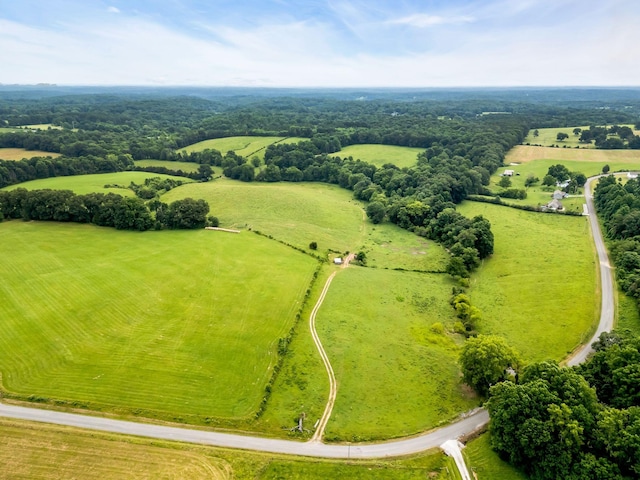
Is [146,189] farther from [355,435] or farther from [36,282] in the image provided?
[355,435]

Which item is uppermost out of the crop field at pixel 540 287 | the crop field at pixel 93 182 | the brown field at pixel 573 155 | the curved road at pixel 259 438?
the brown field at pixel 573 155

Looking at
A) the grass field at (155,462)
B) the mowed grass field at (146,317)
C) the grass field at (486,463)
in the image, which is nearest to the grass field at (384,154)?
the mowed grass field at (146,317)

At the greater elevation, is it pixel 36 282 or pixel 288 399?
pixel 36 282

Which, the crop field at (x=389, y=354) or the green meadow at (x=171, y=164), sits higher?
the green meadow at (x=171, y=164)

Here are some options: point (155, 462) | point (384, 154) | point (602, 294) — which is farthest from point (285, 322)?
point (384, 154)

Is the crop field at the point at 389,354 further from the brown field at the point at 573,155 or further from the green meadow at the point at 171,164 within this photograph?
the brown field at the point at 573,155

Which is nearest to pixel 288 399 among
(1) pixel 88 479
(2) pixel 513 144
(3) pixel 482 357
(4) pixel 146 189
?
(1) pixel 88 479
